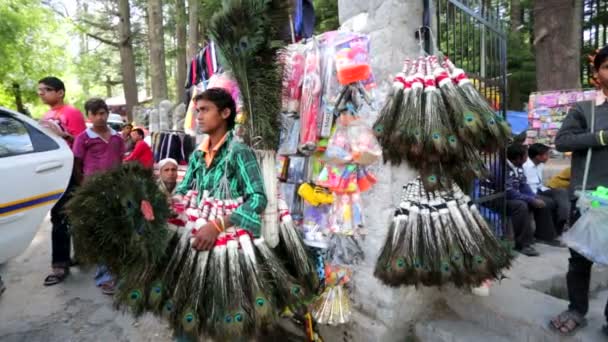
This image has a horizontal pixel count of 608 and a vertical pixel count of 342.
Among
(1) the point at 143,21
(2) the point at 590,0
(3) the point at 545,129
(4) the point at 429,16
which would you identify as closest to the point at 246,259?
(4) the point at 429,16

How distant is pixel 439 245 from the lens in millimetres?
2094

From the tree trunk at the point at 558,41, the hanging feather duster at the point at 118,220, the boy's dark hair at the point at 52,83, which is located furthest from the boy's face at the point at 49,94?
the tree trunk at the point at 558,41

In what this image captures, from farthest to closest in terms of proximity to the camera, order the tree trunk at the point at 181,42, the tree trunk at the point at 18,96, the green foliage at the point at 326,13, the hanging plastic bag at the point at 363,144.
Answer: the tree trunk at the point at 181,42 → the green foliage at the point at 326,13 → the tree trunk at the point at 18,96 → the hanging plastic bag at the point at 363,144

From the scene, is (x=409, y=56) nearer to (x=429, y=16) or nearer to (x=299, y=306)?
(x=429, y=16)

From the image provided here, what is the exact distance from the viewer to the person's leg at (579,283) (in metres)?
2.47

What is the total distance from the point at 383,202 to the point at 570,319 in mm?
1325

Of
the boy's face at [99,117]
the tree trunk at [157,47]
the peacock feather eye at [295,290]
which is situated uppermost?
the tree trunk at [157,47]

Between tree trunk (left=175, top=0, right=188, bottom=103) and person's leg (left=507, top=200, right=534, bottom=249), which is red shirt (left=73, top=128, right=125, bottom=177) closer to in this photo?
person's leg (left=507, top=200, right=534, bottom=249)

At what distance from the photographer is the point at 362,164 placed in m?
2.56

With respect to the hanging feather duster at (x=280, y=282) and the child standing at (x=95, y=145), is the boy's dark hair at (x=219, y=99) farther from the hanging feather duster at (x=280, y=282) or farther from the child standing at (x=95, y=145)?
the child standing at (x=95, y=145)

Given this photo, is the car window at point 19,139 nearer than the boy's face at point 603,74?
No

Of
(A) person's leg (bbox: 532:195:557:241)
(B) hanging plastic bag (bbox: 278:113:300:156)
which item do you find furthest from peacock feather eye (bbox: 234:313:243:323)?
(A) person's leg (bbox: 532:195:557:241)

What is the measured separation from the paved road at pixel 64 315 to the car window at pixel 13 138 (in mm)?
1429

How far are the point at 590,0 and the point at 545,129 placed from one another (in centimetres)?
919
